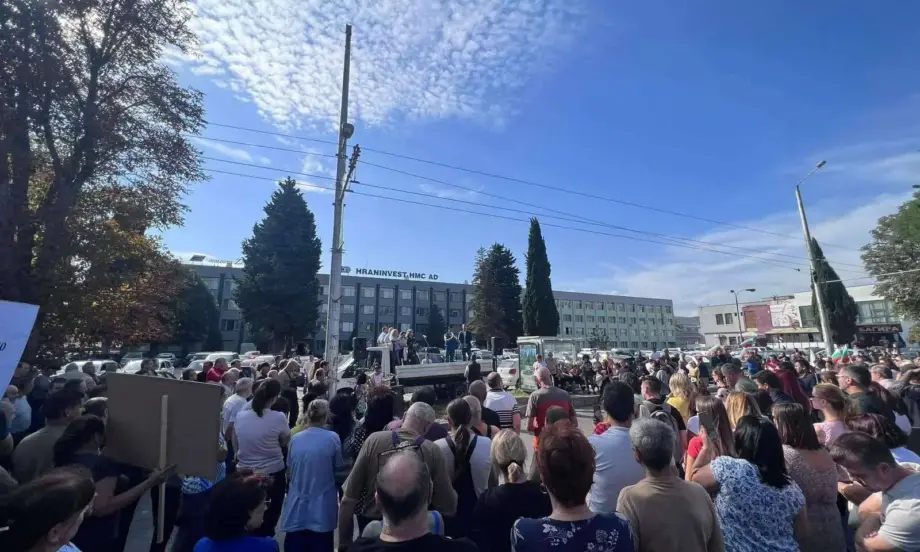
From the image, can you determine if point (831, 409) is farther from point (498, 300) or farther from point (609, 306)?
point (609, 306)

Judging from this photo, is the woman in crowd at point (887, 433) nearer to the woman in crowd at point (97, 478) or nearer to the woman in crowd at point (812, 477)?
the woman in crowd at point (812, 477)

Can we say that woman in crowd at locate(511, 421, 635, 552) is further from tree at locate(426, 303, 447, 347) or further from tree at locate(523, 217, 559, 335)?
tree at locate(426, 303, 447, 347)

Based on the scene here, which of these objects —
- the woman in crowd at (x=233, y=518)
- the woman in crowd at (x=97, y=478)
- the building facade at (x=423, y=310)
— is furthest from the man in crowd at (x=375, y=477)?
the building facade at (x=423, y=310)

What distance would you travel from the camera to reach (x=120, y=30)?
37.1 ft

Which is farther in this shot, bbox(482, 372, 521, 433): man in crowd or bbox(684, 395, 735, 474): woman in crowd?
bbox(482, 372, 521, 433): man in crowd

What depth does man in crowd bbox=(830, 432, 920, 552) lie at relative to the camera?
2.07m

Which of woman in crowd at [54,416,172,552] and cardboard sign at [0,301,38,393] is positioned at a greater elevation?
cardboard sign at [0,301,38,393]

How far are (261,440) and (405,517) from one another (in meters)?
3.29

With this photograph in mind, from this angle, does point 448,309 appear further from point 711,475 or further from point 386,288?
point 711,475

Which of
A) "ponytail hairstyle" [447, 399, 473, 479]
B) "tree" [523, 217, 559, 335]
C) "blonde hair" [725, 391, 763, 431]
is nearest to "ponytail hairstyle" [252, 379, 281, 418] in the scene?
"ponytail hairstyle" [447, 399, 473, 479]

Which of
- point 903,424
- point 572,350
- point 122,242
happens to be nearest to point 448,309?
point 572,350

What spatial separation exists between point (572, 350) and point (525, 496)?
22.1 metres

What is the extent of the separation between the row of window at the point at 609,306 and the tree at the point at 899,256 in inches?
2150

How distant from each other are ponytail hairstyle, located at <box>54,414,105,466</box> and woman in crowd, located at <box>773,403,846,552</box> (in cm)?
487
